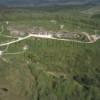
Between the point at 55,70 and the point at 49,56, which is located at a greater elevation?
the point at 49,56

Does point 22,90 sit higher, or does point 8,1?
point 8,1

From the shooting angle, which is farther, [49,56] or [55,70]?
[49,56]

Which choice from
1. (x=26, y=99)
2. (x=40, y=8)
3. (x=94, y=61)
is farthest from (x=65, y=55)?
(x=40, y=8)

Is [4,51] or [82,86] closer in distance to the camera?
[82,86]

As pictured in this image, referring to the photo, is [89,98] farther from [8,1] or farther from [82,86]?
[8,1]

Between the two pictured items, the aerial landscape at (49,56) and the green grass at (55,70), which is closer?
Answer: the green grass at (55,70)

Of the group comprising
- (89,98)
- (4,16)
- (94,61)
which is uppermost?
(4,16)

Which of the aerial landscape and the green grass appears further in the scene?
the aerial landscape

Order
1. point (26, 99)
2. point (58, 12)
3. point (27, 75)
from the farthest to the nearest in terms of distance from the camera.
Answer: point (58, 12) < point (27, 75) < point (26, 99)
